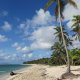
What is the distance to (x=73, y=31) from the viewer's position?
148ft

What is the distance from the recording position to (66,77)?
21.8 m

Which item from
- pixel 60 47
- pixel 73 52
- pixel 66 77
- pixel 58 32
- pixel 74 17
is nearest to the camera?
pixel 66 77

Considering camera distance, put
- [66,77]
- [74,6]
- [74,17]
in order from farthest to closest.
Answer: [74,17] → [74,6] → [66,77]

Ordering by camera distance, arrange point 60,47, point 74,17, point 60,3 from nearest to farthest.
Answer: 1. point 60,3
2. point 74,17
3. point 60,47

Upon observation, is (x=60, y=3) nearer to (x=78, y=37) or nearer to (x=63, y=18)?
(x=63, y=18)

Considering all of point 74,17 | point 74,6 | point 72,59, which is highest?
point 74,17

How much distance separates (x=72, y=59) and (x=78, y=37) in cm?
2378

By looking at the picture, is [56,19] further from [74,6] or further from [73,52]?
[73,52]

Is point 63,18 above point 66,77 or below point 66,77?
above

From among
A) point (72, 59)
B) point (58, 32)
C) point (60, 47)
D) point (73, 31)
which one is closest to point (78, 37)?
point (73, 31)

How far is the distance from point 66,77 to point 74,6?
8895 millimetres

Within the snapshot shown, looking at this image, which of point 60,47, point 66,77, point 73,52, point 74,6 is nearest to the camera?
point 66,77

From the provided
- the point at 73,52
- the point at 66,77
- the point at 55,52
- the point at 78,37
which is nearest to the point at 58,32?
the point at 78,37

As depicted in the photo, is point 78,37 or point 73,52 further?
point 73,52
